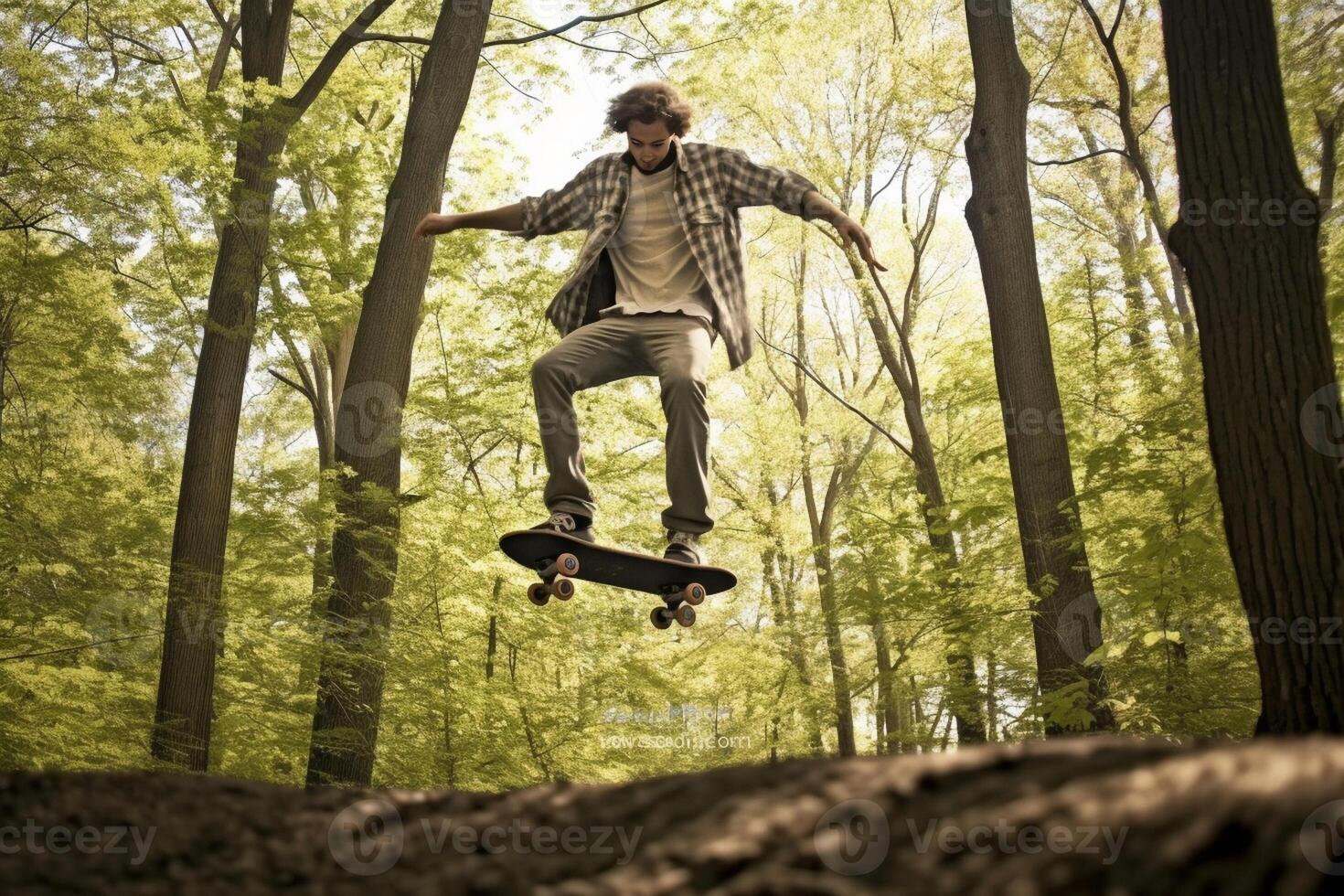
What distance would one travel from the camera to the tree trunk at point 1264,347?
2678 millimetres

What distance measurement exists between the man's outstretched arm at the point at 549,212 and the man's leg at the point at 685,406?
74 cm

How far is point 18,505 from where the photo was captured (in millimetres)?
7723

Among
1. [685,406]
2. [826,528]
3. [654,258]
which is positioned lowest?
[685,406]

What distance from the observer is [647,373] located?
16.4 ft

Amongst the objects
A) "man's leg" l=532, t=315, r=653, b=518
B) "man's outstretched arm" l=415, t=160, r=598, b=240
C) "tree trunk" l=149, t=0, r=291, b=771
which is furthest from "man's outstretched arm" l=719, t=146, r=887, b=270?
"tree trunk" l=149, t=0, r=291, b=771

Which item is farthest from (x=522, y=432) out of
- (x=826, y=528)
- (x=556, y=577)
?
(x=826, y=528)

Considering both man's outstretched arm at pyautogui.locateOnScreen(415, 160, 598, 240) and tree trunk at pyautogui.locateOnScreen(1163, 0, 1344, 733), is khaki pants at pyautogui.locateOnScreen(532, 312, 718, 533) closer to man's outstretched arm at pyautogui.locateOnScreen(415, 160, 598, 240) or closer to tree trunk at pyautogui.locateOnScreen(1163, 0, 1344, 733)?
man's outstretched arm at pyautogui.locateOnScreen(415, 160, 598, 240)

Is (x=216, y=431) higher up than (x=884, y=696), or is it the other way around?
(x=216, y=431)

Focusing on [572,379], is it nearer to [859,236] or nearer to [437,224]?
[437,224]

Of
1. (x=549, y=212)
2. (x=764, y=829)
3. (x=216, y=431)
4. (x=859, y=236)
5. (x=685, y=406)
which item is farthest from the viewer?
(x=216, y=431)

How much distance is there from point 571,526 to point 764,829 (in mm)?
4001

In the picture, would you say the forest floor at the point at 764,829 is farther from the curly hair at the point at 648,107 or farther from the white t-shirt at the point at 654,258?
the curly hair at the point at 648,107

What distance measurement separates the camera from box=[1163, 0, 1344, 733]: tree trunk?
2.68 m

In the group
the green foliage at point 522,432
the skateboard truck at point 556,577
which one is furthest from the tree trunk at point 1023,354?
the skateboard truck at point 556,577
